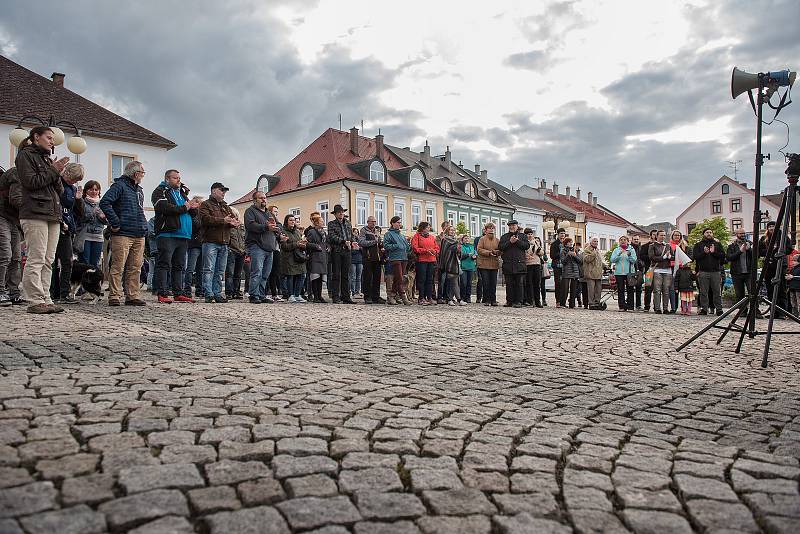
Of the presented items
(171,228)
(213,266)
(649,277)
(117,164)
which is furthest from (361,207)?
(171,228)

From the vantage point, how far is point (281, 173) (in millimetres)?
51938

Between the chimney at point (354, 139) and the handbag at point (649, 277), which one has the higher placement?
the chimney at point (354, 139)

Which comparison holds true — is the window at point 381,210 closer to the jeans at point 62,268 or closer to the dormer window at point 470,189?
the dormer window at point 470,189

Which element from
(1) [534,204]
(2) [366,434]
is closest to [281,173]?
(1) [534,204]

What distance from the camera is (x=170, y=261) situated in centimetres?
1043

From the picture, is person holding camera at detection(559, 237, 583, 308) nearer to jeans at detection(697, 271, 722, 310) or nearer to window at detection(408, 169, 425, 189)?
jeans at detection(697, 271, 722, 310)

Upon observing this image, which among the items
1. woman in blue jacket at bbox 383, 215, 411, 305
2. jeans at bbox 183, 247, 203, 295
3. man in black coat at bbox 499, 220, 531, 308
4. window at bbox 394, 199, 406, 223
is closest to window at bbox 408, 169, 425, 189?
window at bbox 394, 199, 406, 223

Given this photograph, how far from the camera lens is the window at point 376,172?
46391 mm

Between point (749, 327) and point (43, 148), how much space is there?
8580mm

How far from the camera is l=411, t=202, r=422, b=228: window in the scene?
5019 centimetres

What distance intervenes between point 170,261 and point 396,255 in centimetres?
485

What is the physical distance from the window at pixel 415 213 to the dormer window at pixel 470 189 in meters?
6.97

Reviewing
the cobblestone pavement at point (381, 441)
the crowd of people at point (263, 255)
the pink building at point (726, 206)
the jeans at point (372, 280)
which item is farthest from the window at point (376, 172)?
the pink building at point (726, 206)

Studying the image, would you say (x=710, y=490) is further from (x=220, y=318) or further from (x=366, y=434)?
(x=220, y=318)
